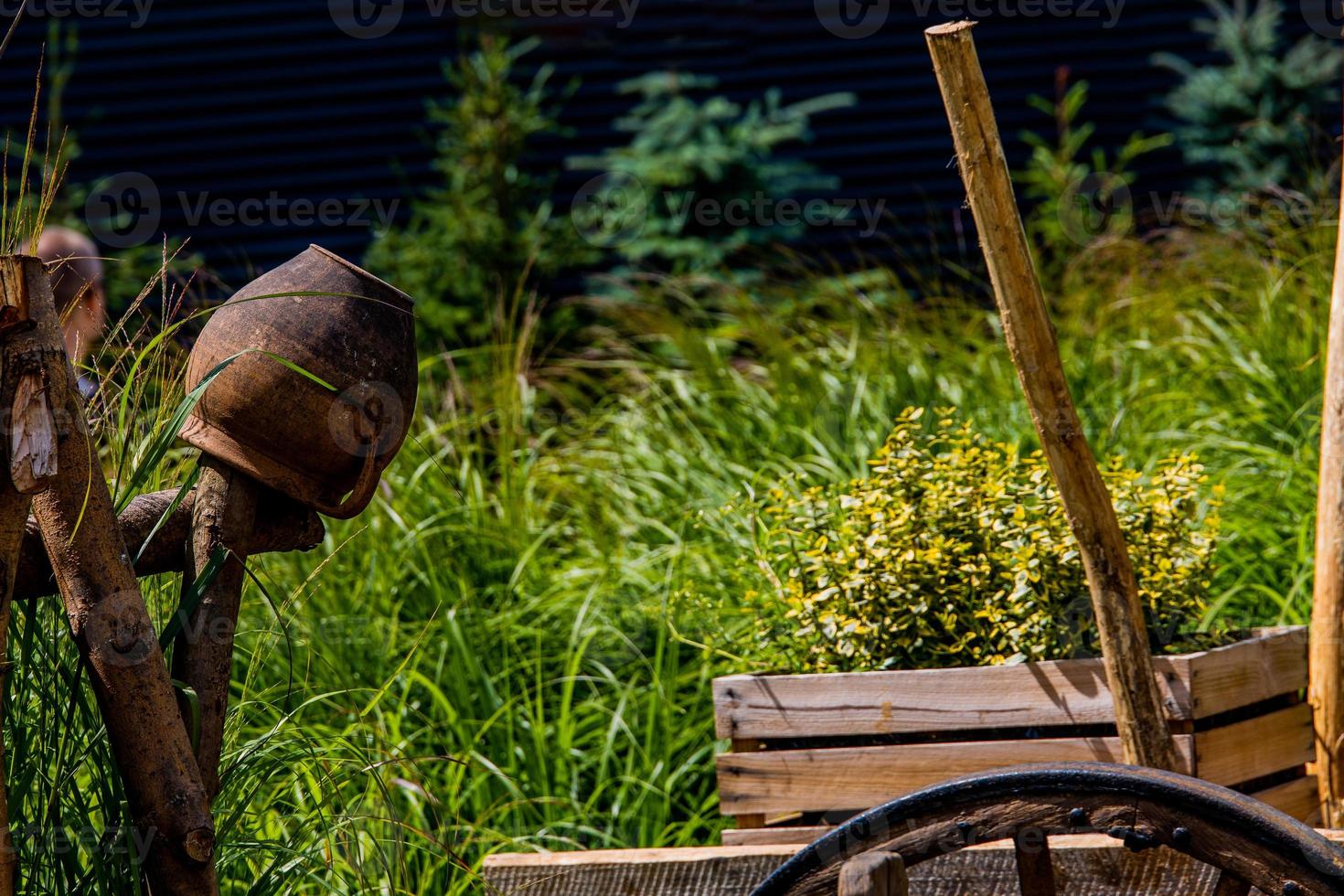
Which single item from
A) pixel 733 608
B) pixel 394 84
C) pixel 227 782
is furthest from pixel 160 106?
pixel 227 782

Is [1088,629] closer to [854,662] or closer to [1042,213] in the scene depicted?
[854,662]

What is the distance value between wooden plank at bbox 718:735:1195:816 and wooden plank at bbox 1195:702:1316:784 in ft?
0.49

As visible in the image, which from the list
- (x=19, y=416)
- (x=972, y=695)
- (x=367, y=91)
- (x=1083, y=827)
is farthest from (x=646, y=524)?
(x=367, y=91)

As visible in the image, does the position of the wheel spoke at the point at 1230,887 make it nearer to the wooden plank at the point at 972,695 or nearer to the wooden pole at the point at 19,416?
the wooden plank at the point at 972,695

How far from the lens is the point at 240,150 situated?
735 centimetres

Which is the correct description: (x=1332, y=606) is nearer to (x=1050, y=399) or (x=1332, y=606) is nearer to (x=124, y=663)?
(x=1050, y=399)

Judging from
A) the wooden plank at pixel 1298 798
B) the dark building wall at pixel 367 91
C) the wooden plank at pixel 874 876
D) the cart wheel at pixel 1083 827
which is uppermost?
the dark building wall at pixel 367 91

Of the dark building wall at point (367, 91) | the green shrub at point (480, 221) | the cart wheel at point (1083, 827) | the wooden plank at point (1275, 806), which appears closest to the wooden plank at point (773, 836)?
the wooden plank at point (1275, 806)

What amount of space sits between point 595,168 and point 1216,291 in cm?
365

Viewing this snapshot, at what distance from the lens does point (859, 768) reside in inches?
95.0

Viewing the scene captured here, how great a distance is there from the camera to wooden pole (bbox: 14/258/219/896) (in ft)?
4.17

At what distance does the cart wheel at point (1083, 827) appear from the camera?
121 cm

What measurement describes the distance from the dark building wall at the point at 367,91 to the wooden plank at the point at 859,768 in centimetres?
510

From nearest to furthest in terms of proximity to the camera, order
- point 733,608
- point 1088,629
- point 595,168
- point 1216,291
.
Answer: point 1088,629 < point 733,608 < point 1216,291 < point 595,168
